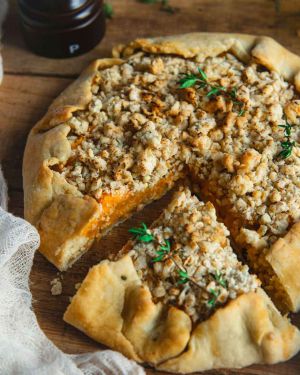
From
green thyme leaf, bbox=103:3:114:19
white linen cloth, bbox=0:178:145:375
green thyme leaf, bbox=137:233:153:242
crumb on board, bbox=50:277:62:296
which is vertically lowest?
crumb on board, bbox=50:277:62:296

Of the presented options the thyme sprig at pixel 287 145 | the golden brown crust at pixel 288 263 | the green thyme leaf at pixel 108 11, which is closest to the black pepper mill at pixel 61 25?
the green thyme leaf at pixel 108 11

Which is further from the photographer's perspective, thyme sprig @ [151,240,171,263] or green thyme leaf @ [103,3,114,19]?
green thyme leaf @ [103,3,114,19]

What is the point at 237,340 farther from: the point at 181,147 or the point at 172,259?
the point at 181,147

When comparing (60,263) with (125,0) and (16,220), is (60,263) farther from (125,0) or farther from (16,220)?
(125,0)

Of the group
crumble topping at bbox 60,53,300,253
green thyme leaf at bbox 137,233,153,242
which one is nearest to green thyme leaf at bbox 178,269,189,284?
green thyme leaf at bbox 137,233,153,242

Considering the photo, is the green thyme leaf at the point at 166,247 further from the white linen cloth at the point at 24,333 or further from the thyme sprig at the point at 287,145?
the thyme sprig at the point at 287,145

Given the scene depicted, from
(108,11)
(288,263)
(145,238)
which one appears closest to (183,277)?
(145,238)

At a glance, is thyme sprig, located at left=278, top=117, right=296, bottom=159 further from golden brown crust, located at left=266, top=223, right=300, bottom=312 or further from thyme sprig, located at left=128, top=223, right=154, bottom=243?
thyme sprig, located at left=128, top=223, right=154, bottom=243
